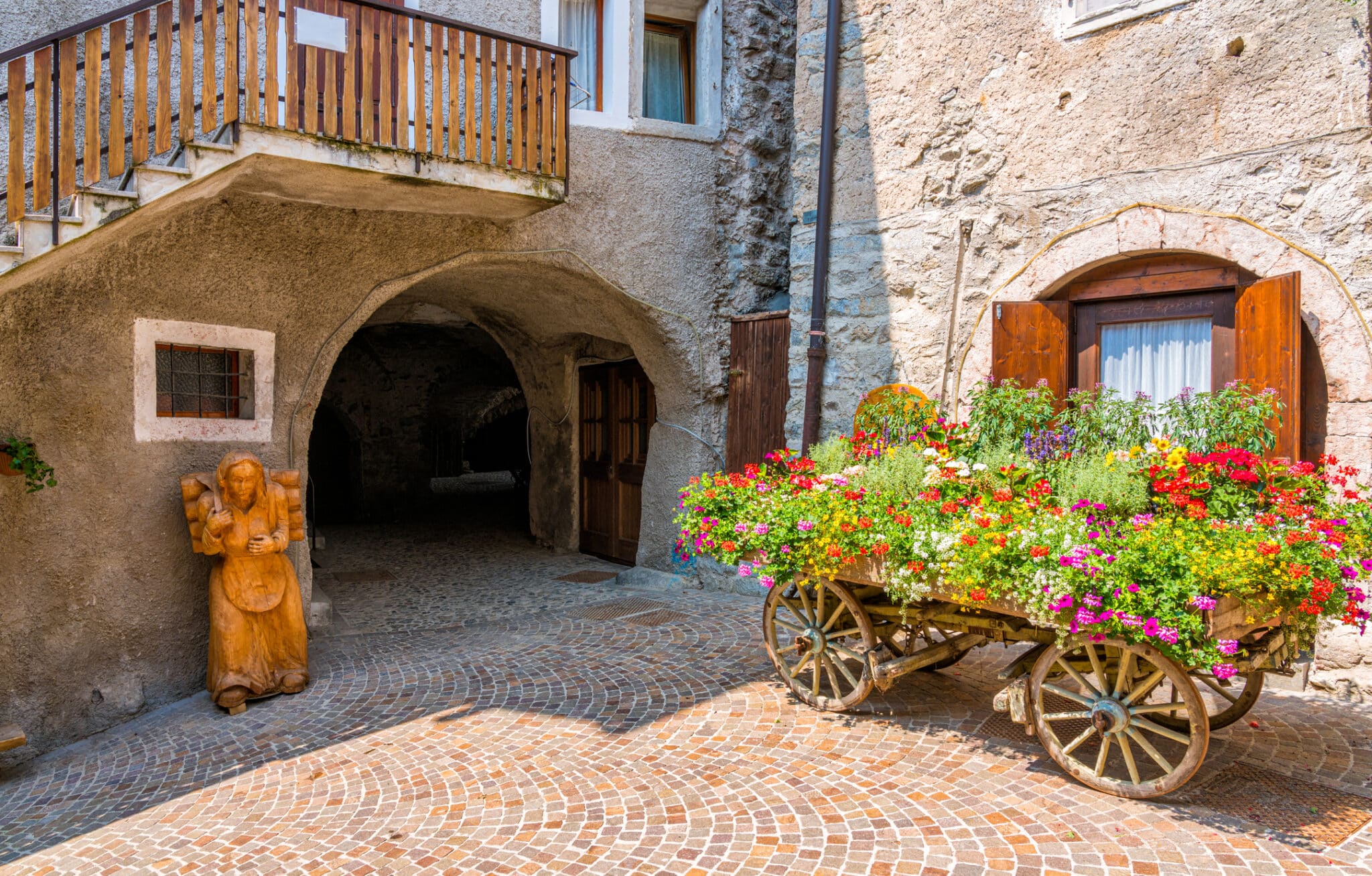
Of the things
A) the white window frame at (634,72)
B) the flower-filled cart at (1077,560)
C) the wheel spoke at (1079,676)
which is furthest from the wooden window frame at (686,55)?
the wheel spoke at (1079,676)

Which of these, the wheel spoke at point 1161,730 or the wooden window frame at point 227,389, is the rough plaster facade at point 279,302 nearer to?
the wooden window frame at point 227,389

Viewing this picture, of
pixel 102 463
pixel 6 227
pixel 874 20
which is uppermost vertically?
pixel 874 20

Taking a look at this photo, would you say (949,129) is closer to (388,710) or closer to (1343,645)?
(1343,645)

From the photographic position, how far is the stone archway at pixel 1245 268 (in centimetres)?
469

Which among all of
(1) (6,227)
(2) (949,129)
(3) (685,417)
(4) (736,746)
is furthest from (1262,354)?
(1) (6,227)

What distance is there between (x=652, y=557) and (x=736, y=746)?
452 centimetres

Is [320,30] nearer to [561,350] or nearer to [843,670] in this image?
[843,670]

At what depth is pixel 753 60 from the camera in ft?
26.6

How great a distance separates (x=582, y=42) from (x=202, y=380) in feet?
13.7

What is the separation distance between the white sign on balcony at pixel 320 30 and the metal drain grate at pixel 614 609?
170 inches

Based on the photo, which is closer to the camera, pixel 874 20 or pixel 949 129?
pixel 949 129

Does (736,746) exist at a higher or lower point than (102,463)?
lower

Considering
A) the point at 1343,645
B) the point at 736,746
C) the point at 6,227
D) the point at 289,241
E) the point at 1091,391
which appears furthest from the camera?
the point at 289,241

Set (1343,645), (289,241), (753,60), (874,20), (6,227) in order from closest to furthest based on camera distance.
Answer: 1. (1343,645)
2. (6,227)
3. (289,241)
4. (874,20)
5. (753,60)
